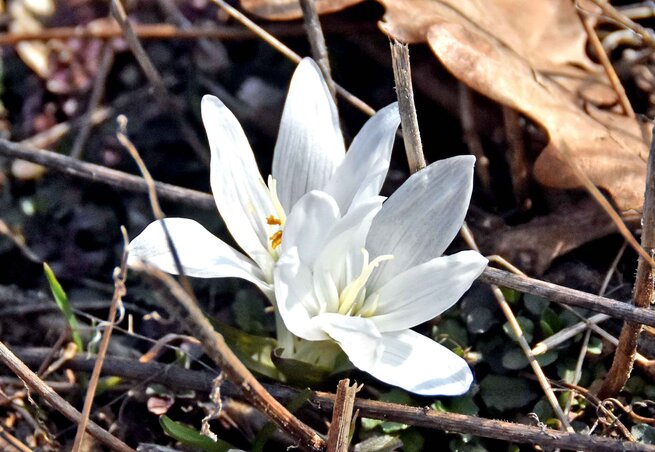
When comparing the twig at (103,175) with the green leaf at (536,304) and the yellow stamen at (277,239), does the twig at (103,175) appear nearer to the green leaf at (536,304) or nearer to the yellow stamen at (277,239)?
the yellow stamen at (277,239)

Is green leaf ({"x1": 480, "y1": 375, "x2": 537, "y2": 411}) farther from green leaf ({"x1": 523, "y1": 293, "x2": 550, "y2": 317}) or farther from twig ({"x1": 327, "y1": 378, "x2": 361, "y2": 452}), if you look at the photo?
twig ({"x1": 327, "y1": 378, "x2": 361, "y2": 452})

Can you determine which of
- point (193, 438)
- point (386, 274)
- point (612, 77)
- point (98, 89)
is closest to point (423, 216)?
point (386, 274)

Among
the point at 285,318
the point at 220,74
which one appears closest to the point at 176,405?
the point at 285,318

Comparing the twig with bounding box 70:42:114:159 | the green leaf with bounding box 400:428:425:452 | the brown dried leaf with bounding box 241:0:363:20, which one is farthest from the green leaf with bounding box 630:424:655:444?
the twig with bounding box 70:42:114:159

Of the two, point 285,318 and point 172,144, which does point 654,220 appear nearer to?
point 285,318

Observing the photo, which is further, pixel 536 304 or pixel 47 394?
pixel 536 304

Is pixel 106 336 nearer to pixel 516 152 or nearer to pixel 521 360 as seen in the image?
pixel 521 360

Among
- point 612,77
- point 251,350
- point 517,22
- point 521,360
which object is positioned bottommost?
point 521,360
